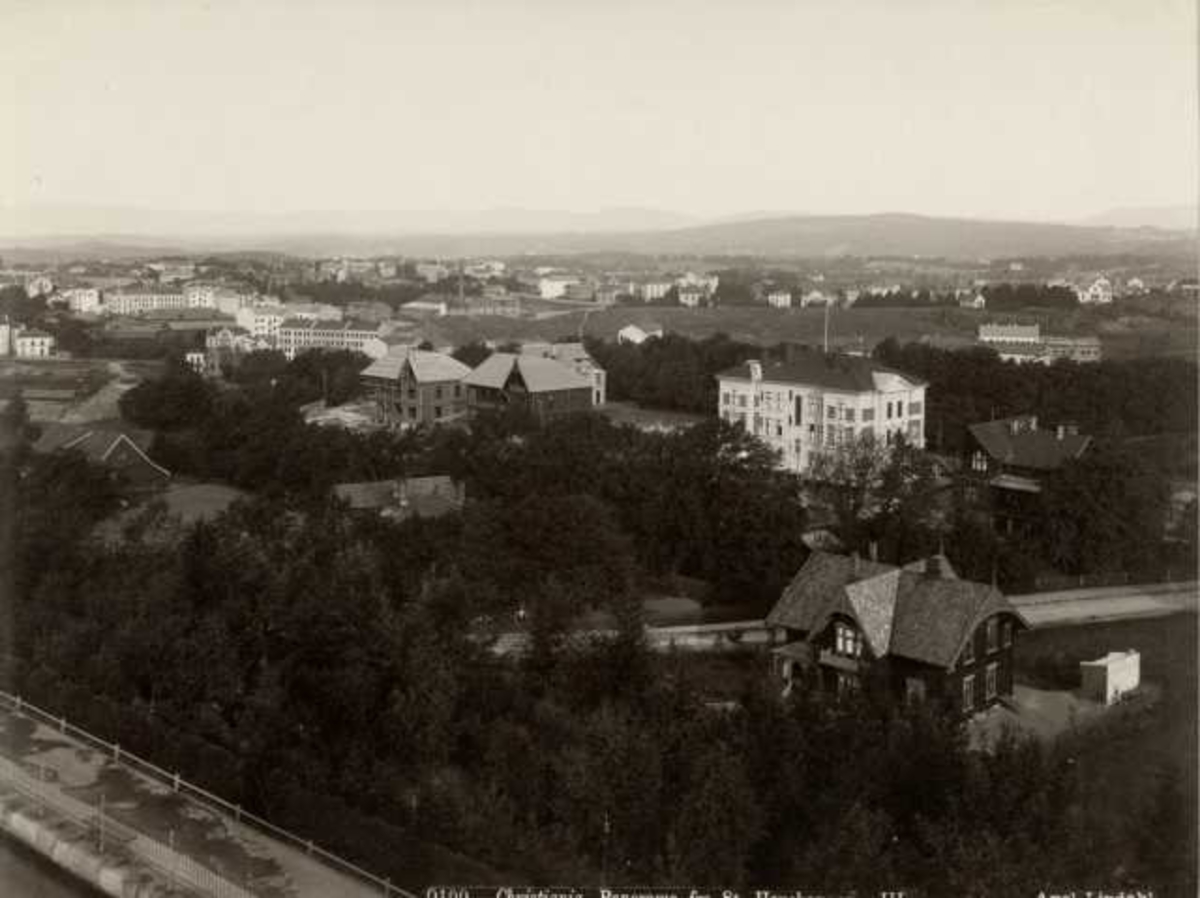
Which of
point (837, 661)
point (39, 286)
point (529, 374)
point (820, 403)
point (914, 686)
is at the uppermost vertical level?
point (39, 286)

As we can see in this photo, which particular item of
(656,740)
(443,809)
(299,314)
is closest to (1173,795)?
(656,740)

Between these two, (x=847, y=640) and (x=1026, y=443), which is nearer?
(x=847, y=640)

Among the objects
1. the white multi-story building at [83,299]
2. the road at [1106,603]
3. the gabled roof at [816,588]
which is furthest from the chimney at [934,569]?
the white multi-story building at [83,299]

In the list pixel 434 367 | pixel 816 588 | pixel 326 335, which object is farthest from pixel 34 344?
pixel 816 588

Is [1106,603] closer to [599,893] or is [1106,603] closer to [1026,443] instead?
[1026,443]

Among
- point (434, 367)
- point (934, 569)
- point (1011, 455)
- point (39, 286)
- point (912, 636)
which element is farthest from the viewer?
point (434, 367)

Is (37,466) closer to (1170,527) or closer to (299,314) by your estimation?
(1170,527)

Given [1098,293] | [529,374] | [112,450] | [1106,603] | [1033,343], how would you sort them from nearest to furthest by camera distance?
[1106,603] → [112,450] → [529,374] → [1098,293] → [1033,343]
